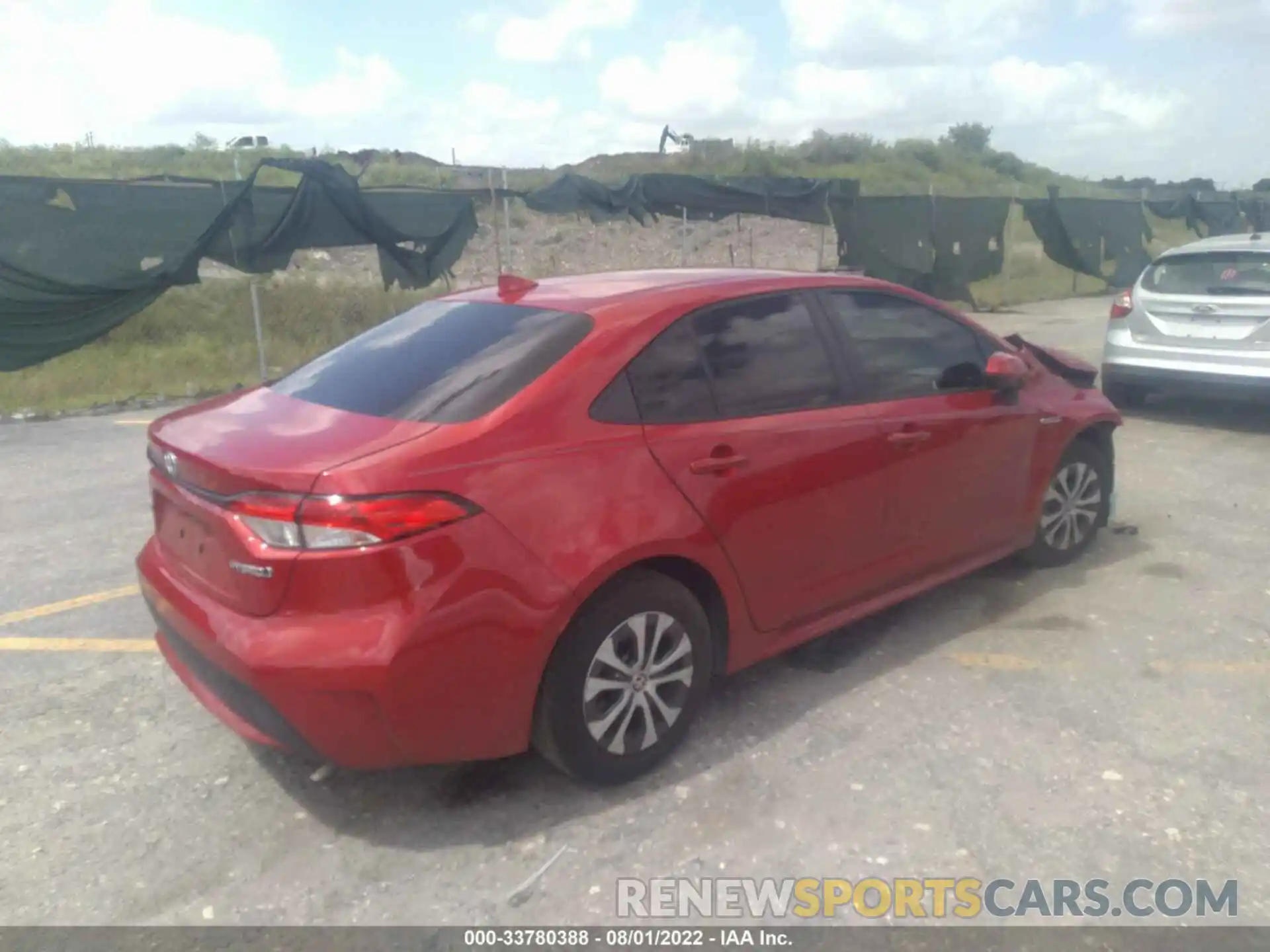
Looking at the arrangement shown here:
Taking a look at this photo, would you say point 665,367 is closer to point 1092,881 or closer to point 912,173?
point 1092,881

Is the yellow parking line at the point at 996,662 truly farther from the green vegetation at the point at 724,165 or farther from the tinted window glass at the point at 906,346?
the green vegetation at the point at 724,165

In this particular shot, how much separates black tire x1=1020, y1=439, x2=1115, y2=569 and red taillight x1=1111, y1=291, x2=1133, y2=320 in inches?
161

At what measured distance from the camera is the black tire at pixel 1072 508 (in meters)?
5.03

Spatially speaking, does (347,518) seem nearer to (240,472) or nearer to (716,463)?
(240,472)

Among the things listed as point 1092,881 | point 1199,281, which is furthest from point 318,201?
point 1092,881

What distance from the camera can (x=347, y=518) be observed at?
2752 mm

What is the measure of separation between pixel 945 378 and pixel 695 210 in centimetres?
1202

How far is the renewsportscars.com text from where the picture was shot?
280 cm

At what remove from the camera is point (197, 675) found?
319 cm

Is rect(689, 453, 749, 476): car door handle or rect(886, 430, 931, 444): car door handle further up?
rect(689, 453, 749, 476): car door handle

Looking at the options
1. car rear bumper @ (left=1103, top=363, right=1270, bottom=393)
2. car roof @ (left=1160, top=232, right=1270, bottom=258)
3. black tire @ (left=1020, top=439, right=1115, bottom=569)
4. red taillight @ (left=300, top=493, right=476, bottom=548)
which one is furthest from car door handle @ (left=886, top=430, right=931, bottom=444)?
car roof @ (left=1160, top=232, right=1270, bottom=258)

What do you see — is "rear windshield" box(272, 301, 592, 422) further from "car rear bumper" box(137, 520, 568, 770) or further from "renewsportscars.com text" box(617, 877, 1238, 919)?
"renewsportscars.com text" box(617, 877, 1238, 919)

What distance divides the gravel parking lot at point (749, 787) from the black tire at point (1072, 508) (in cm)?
22

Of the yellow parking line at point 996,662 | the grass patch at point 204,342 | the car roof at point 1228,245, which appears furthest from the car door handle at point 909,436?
the grass patch at point 204,342
